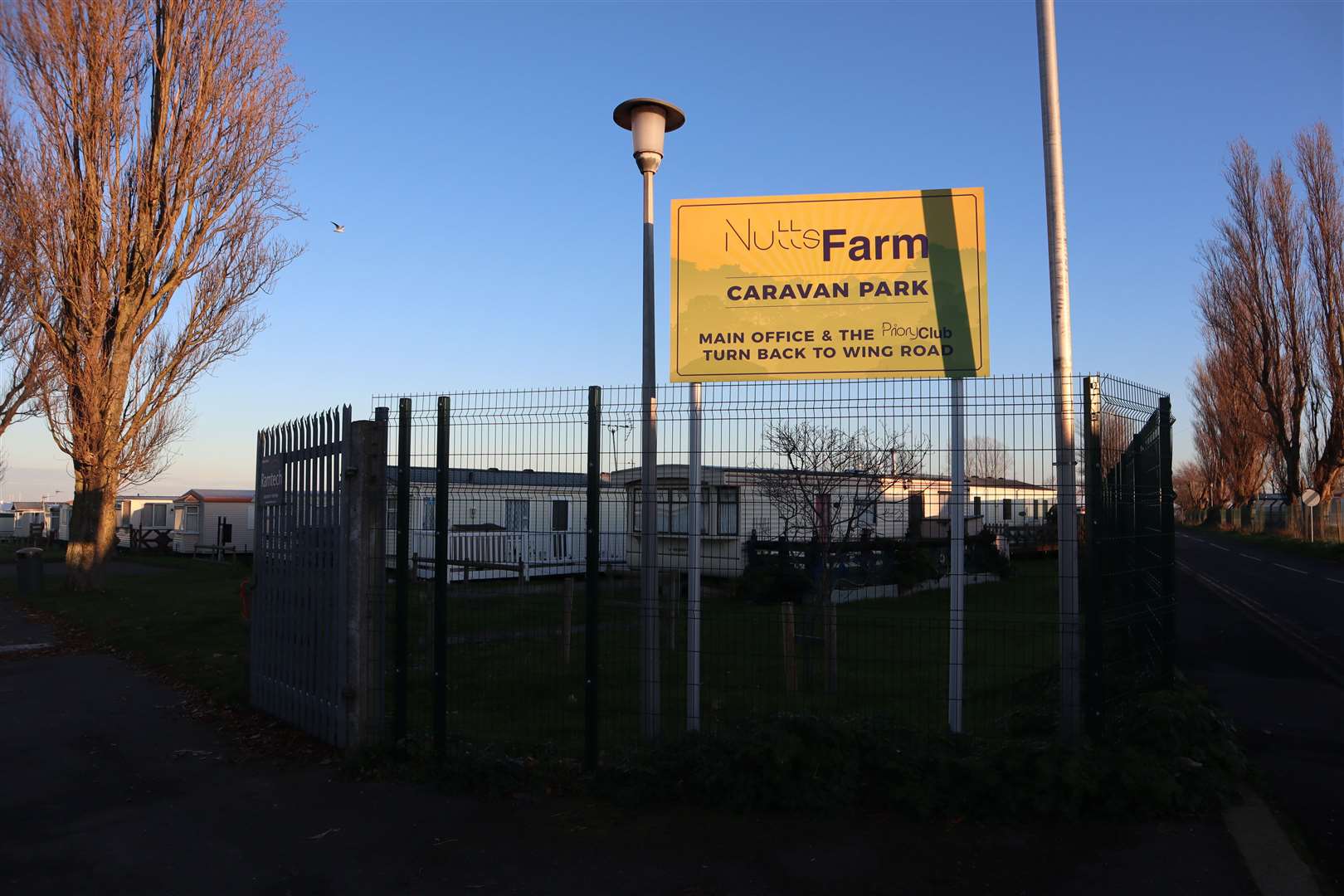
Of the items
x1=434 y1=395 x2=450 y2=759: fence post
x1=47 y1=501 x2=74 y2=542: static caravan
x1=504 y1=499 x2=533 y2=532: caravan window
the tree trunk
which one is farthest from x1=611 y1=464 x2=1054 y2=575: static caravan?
x1=47 y1=501 x2=74 y2=542: static caravan

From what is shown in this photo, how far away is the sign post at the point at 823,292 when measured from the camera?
646 centimetres

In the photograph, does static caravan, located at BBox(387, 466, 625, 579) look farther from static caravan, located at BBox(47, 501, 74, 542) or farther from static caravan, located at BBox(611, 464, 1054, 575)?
static caravan, located at BBox(47, 501, 74, 542)

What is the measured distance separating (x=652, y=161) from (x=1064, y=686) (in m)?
4.16

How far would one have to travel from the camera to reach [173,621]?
611 inches

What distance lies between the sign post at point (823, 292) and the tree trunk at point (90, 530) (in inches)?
711

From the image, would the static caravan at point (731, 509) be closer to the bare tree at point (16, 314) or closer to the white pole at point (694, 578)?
the white pole at point (694, 578)

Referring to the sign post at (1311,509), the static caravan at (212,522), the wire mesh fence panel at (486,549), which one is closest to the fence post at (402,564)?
the wire mesh fence panel at (486,549)

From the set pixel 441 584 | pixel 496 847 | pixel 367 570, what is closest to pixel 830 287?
pixel 441 584

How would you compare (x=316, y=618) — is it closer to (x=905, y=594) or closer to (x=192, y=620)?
(x=905, y=594)

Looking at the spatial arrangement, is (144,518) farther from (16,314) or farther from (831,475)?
(831,475)

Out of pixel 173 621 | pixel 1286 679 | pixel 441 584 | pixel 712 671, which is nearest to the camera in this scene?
pixel 441 584

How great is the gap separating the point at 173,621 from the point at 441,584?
1095cm

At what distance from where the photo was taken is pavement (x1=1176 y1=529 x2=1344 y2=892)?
5625 millimetres

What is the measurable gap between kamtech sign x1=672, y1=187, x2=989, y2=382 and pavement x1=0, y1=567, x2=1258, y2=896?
2.73 metres
